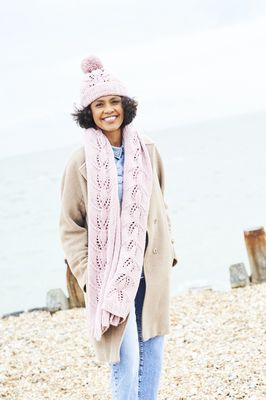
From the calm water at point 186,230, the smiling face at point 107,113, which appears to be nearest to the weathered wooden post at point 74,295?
the calm water at point 186,230

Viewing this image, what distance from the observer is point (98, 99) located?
10.3ft

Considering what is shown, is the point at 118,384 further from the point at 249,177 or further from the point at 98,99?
the point at 249,177

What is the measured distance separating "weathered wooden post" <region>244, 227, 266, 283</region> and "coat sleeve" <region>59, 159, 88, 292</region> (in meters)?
4.54

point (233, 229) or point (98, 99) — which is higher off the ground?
point (233, 229)

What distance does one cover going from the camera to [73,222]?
3127 mm

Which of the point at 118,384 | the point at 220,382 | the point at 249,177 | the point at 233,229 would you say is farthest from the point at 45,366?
the point at 249,177

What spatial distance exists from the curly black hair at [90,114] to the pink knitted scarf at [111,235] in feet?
0.55

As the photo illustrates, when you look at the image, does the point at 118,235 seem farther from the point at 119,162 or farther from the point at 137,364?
the point at 137,364

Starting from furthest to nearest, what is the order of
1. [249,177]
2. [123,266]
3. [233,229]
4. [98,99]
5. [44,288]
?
[249,177] < [233,229] < [44,288] < [98,99] < [123,266]

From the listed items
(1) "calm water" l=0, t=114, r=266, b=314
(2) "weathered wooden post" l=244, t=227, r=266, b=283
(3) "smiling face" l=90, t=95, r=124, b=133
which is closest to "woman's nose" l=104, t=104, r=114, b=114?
(3) "smiling face" l=90, t=95, r=124, b=133

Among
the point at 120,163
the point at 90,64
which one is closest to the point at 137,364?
the point at 120,163

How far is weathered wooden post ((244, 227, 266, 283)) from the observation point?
7.29 meters

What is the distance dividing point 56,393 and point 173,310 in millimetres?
2200

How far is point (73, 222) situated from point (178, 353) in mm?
2521
